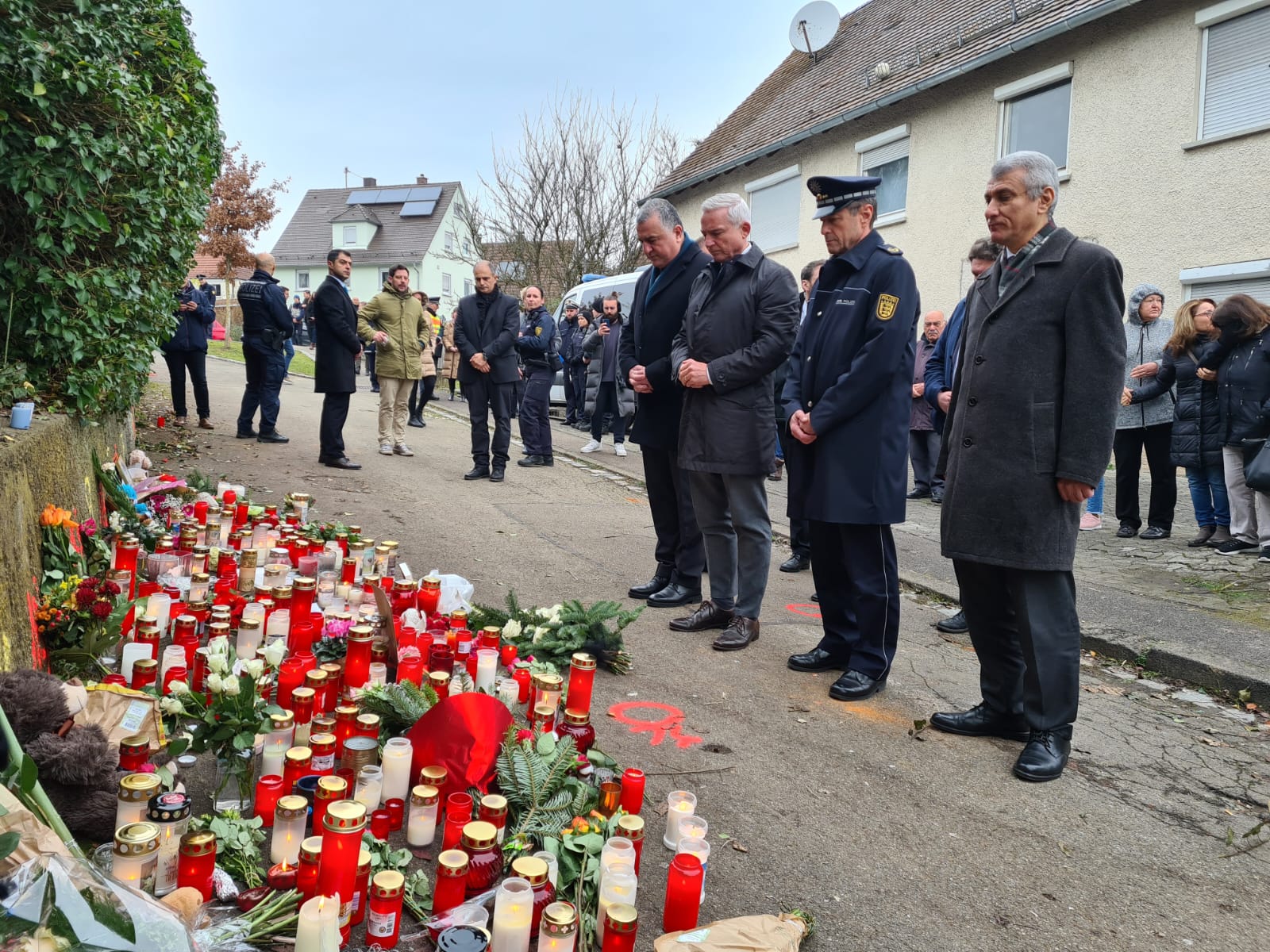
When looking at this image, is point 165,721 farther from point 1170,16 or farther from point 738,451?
point 1170,16

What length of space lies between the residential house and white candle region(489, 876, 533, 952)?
5360 cm

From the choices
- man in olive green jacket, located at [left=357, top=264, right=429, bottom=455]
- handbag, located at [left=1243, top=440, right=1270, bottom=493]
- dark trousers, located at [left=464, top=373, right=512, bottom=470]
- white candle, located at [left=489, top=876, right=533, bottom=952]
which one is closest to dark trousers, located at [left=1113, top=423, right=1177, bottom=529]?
handbag, located at [left=1243, top=440, right=1270, bottom=493]

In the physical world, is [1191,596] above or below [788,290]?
below

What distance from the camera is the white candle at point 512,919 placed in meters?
2.22

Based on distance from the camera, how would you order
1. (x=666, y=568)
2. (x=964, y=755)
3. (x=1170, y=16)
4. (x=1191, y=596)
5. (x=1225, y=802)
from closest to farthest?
(x=1225, y=802) → (x=964, y=755) → (x=666, y=568) → (x=1191, y=596) → (x=1170, y=16)

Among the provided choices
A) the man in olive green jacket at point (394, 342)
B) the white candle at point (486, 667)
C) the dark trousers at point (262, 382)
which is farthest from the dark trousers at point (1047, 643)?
the dark trousers at point (262, 382)

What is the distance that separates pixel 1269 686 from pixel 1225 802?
144 centimetres

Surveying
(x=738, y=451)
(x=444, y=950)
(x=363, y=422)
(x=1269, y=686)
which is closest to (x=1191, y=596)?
(x=1269, y=686)

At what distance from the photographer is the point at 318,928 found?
2.14 metres

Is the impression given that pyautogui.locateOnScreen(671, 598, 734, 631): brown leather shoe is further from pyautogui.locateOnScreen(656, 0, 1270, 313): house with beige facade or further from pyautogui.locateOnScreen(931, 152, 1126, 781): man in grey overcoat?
pyautogui.locateOnScreen(656, 0, 1270, 313): house with beige facade

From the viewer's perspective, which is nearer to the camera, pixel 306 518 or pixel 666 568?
pixel 666 568

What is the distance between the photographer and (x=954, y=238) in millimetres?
15508

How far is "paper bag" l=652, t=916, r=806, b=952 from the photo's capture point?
7.41ft

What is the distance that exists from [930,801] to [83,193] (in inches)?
179
